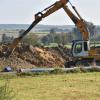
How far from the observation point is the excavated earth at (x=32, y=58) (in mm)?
38219

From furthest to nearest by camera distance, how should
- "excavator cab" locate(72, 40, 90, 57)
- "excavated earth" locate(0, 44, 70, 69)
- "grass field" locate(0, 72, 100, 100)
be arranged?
"excavated earth" locate(0, 44, 70, 69) → "excavator cab" locate(72, 40, 90, 57) → "grass field" locate(0, 72, 100, 100)

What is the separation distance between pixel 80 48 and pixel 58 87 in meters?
11.2

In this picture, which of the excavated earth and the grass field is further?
the excavated earth

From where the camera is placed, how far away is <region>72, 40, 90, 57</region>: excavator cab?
32188 millimetres

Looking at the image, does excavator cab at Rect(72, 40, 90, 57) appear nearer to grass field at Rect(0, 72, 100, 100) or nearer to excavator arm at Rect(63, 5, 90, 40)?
excavator arm at Rect(63, 5, 90, 40)

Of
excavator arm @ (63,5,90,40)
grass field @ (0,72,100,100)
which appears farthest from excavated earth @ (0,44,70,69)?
grass field @ (0,72,100,100)

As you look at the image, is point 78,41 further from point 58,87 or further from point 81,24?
point 58,87

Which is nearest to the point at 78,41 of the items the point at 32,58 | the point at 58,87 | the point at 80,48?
the point at 80,48

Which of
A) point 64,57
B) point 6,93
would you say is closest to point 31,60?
point 64,57

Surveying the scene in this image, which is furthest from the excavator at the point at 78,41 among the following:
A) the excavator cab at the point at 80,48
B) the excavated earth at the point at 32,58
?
the excavated earth at the point at 32,58

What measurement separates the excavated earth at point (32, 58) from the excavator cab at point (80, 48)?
6199mm

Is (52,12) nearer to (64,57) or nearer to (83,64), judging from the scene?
(83,64)

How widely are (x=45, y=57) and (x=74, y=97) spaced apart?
74.0 ft

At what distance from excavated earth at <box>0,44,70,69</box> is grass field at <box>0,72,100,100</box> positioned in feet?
37.4
